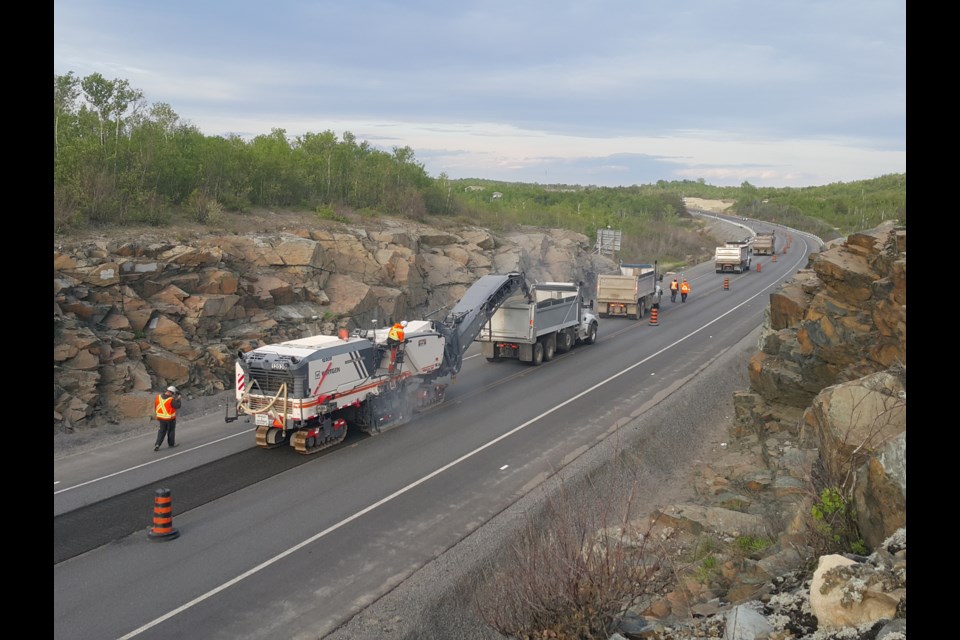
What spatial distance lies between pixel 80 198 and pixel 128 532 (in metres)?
18.5

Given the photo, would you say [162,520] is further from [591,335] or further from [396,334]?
[591,335]

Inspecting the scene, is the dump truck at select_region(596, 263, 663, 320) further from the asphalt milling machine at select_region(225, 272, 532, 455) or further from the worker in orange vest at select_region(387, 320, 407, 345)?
the worker in orange vest at select_region(387, 320, 407, 345)

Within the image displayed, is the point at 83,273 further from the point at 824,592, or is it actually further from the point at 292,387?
the point at 824,592

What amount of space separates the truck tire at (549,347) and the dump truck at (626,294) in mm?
10830

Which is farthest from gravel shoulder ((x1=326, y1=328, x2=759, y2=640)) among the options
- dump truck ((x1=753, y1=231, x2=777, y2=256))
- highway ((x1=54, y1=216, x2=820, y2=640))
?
dump truck ((x1=753, y1=231, x2=777, y2=256))

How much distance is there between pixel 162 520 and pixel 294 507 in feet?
8.13

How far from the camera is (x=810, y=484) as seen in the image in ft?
33.3

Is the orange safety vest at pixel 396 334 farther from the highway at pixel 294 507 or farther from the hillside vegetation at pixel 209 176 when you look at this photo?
the hillside vegetation at pixel 209 176

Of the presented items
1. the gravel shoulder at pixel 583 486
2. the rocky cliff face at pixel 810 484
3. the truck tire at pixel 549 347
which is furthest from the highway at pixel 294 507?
the rocky cliff face at pixel 810 484

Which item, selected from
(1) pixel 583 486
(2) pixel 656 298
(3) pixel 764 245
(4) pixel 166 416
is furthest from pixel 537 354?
(3) pixel 764 245

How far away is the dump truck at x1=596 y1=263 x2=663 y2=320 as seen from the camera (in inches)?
1543

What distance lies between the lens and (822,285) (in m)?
20.7

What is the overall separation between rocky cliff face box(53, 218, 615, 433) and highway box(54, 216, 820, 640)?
2693 millimetres
